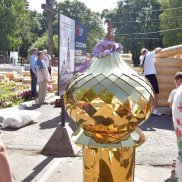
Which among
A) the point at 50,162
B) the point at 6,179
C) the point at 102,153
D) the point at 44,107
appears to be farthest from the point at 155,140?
the point at 102,153

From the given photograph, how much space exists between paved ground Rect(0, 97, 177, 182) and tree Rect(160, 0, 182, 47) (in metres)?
51.7

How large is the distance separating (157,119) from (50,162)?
13.5 ft

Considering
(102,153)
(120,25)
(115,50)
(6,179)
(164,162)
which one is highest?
(120,25)

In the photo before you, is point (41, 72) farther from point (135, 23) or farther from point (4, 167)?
point (135, 23)

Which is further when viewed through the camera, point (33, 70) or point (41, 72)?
point (33, 70)

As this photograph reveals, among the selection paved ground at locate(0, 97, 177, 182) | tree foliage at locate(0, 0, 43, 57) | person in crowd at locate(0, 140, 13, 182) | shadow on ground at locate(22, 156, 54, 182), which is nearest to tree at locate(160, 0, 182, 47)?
tree foliage at locate(0, 0, 43, 57)

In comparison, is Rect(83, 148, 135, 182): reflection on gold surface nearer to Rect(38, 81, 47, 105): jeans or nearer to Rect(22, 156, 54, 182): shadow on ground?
Rect(22, 156, 54, 182): shadow on ground

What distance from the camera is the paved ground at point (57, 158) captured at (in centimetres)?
485

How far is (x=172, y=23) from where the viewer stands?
2361 inches

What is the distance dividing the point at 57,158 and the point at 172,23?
57.0m

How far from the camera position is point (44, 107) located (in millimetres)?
10711

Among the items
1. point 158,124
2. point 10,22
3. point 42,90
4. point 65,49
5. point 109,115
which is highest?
point 10,22

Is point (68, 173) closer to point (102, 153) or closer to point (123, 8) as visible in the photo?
point (102, 153)

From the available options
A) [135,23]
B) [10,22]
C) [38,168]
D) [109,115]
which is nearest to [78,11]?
[135,23]
